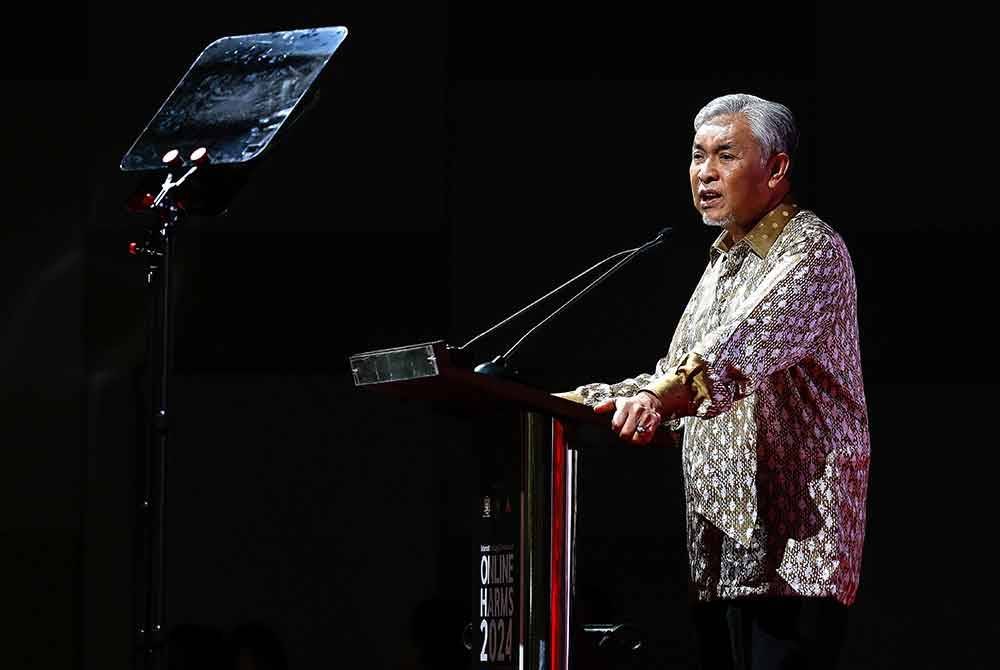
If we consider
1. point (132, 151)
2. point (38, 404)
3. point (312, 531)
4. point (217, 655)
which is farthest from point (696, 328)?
point (38, 404)

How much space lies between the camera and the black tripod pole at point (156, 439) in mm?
2711

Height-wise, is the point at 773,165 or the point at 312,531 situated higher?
the point at 773,165

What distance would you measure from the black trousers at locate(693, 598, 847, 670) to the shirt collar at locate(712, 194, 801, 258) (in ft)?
1.98

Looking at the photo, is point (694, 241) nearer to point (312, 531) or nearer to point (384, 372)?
point (312, 531)

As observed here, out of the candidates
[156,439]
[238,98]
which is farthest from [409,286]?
[156,439]

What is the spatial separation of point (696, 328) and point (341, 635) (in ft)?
6.73

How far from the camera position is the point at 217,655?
404 cm

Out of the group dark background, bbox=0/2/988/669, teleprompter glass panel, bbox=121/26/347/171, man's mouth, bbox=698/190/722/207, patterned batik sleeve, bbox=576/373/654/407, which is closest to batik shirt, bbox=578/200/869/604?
man's mouth, bbox=698/190/722/207

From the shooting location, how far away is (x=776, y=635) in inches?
85.7

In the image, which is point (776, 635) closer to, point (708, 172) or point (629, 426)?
point (629, 426)

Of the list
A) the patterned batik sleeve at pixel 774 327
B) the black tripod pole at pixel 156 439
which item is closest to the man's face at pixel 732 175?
the patterned batik sleeve at pixel 774 327

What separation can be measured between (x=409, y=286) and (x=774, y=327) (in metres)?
2.15

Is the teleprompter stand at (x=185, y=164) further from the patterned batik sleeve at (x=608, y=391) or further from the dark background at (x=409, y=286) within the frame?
the dark background at (x=409, y=286)

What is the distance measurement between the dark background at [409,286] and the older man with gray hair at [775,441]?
1.52 m
